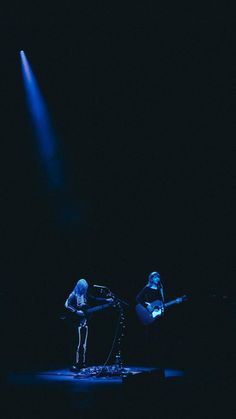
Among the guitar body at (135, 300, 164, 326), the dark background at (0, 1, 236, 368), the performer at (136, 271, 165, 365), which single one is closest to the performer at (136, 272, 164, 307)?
the performer at (136, 271, 165, 365)

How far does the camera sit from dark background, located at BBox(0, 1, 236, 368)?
10828 mm

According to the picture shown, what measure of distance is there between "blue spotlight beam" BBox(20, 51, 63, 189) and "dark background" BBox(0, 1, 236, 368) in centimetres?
17

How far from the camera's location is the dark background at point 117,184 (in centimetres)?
1083

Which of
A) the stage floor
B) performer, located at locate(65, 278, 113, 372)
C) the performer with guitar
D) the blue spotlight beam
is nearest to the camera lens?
the stage floor

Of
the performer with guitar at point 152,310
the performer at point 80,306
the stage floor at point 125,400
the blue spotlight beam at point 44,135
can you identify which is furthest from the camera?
the blue spotlight beam at point 44,135

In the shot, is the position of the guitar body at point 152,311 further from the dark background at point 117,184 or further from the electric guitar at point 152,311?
the dark background at point 117,184

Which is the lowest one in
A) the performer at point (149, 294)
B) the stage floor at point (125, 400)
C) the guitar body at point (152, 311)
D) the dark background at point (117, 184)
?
the stage floor at point (125, 400)

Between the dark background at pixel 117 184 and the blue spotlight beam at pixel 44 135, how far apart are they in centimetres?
17

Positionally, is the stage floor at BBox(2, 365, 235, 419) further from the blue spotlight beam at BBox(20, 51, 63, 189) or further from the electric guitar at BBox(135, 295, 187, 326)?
the blue spotlight beam at BBox(20, 51, 63, 189)

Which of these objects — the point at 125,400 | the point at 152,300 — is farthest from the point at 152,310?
the point at 125,400

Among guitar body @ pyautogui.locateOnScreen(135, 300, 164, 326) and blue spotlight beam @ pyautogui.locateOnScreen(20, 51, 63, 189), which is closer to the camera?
guitar body @ pyautogui.locateOnScreen(135, 300, 164, 326)

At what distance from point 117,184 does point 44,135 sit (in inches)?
92.8

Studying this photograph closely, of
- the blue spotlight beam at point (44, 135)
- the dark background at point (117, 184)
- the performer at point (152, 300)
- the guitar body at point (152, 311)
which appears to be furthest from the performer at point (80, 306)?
the blue spotlight beam at point (44, 135)

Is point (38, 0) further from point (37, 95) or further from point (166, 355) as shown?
point (166, 355)
